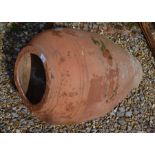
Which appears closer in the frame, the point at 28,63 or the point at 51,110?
the point at 51,110

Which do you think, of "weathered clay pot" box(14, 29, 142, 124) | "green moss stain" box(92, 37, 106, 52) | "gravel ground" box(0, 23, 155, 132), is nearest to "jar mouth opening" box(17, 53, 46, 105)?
"weathered clay pot" box(14, 29, 142, 124)

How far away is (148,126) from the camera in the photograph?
4195 mm

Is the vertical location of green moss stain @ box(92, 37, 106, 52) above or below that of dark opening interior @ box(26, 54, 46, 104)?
above

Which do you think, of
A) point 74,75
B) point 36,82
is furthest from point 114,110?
point 74,75

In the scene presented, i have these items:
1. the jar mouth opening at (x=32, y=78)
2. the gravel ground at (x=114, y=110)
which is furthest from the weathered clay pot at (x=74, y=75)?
the gravel ground at (x=114, y=110)

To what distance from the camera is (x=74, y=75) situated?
3.26 metres

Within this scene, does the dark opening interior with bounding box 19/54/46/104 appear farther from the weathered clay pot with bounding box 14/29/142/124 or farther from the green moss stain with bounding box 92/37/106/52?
the green moss stain with bounding box 92/37/106/52

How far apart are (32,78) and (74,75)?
29.5 inches

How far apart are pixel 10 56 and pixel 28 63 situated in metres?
0.89

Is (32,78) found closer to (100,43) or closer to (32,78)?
(32,78)

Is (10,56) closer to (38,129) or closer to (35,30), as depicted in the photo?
(35,30)

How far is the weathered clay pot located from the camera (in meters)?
3.25

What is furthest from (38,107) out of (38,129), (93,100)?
(38,129)

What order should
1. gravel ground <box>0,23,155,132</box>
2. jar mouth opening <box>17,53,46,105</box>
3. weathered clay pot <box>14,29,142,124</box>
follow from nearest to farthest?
weathered clay pot <box>14,29,142,124</box> < jar mouth opening <box>17,53,46,105</box> < gravel ground <box>0,23,155,132</box>
